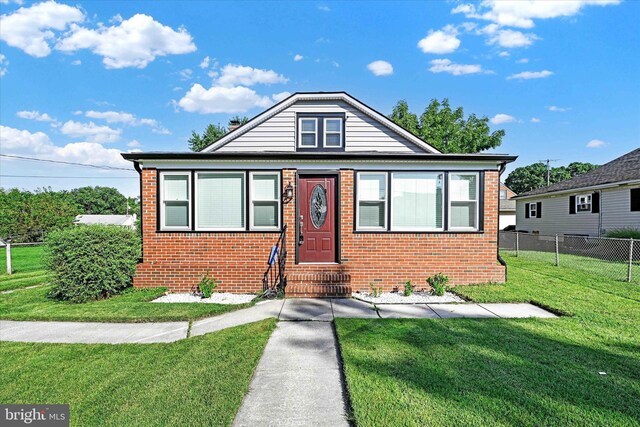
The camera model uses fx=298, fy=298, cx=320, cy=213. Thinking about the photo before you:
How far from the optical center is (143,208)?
6.73 metres

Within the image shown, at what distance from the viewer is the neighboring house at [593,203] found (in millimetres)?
13109

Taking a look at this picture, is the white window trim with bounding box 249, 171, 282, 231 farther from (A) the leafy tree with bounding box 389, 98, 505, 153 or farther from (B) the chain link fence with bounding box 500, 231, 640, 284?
(A) the leafy tree with bounding box 389, 98, 505, 153

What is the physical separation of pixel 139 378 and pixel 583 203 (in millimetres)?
20242

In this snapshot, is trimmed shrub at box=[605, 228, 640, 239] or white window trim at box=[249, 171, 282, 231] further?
trimmed shrub at box=[605, 228, 640, 239]

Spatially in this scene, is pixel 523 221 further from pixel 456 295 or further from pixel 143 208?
pixel 143 208

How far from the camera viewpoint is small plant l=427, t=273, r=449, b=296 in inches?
241

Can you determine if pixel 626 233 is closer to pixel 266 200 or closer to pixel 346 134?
pixel 346 134

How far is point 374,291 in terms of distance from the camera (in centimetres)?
621

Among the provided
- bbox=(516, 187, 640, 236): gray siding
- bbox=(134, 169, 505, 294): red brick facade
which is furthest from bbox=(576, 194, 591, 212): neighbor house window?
bbox=(134, 169, 505, 294): red brick facade

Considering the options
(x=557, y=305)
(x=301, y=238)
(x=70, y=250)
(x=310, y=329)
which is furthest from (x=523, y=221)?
(x=70, y=250)

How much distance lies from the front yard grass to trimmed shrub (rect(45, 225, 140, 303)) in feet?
0.77

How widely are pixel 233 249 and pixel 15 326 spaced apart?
11.7 feet

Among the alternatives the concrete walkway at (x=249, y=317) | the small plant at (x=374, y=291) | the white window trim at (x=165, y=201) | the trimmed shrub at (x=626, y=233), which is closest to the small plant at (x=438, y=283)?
the concrete walkway at (x=249, y=317)

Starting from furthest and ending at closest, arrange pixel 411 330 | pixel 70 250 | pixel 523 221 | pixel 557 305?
pixel 523 221
pixel 70 250
pixel 557 305
pixel 411 330
